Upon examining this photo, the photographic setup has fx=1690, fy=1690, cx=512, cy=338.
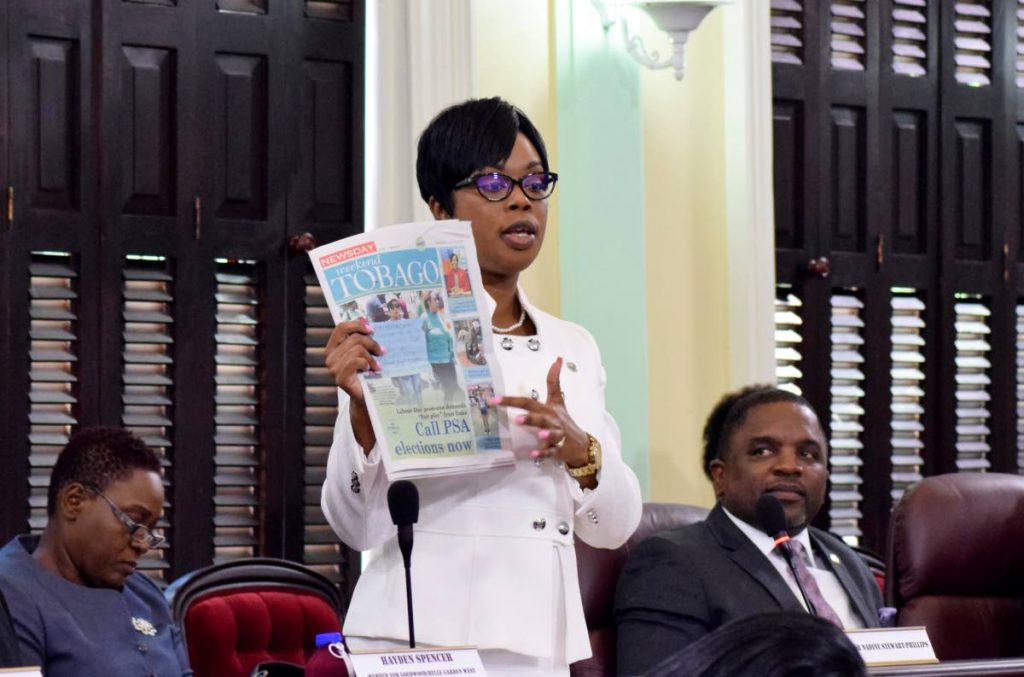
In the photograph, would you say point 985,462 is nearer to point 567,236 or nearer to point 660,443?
point 660,443

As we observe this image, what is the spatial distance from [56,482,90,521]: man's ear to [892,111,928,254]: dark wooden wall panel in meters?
3.48

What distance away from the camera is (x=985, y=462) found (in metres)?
6.18

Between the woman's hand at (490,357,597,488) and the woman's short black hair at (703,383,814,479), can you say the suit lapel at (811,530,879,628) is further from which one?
the woman's hand at (490,357,597,488)

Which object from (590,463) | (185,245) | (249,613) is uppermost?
(185,245)

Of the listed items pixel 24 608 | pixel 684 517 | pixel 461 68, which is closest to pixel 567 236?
pixel 461 68

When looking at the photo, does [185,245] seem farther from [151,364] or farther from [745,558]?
[745,558]

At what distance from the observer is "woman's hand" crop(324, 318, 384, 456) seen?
7.95 feet

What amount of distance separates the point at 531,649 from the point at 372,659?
0.89 ft

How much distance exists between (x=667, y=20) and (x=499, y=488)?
9.97 feet

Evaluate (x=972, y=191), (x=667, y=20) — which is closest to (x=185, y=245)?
(x=667, y=20)

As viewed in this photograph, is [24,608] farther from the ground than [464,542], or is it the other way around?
[464,542]

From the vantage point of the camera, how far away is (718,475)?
A: 12.5 feet

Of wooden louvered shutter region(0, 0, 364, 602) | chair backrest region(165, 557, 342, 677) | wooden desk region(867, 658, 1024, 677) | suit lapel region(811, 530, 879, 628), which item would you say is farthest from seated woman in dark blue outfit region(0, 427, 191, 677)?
wooden desk region(867, 658, 1024, 677)

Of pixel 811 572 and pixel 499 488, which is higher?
pixel 499 488
